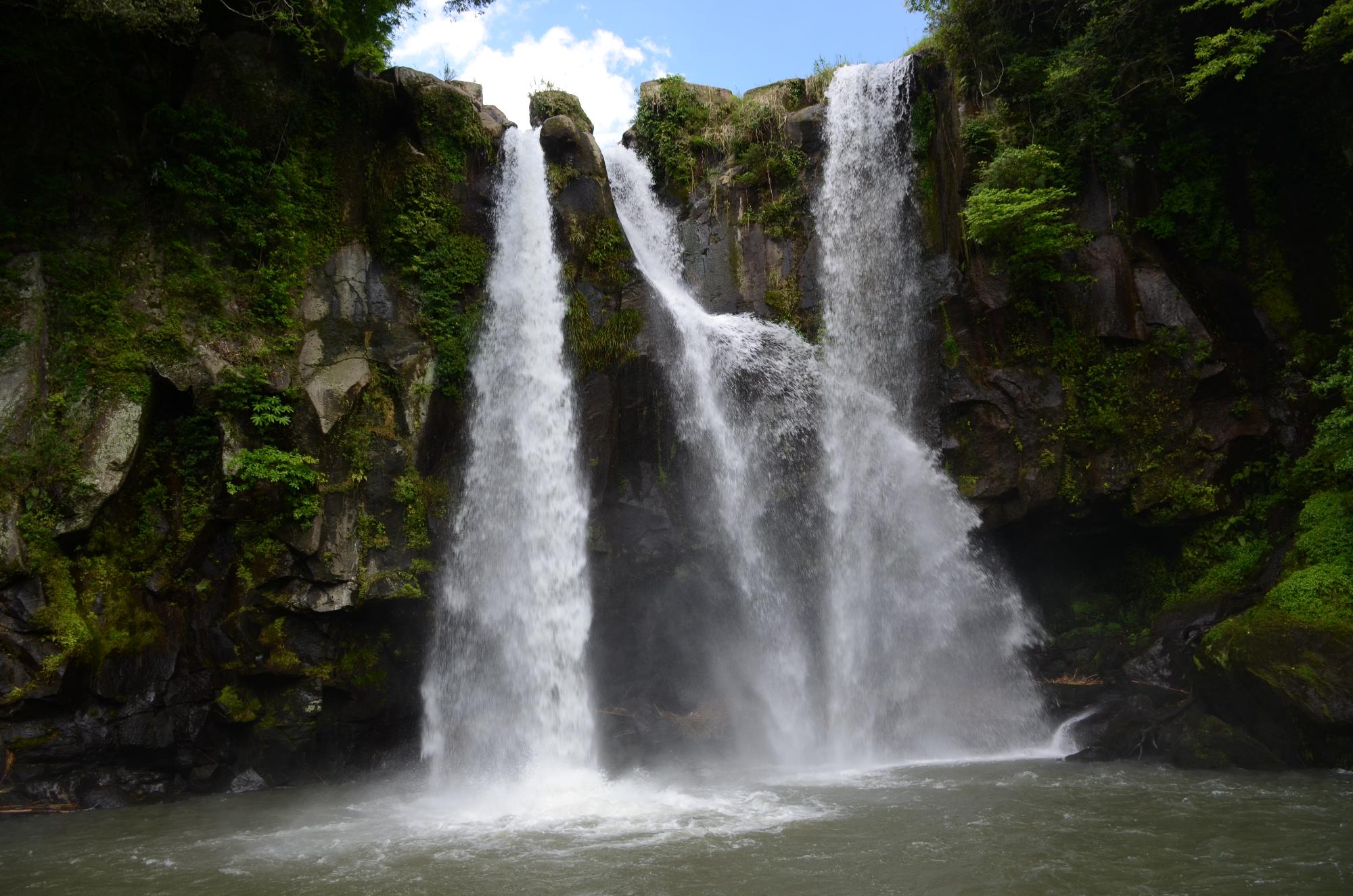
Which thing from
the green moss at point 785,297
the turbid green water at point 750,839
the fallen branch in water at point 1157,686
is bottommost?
the turbid green water at point 750,839

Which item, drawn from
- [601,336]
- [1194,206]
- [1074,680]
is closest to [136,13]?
[601,336]

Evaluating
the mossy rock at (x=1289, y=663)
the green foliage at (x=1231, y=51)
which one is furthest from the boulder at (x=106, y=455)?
the green foliage at (x=1231, y=51)

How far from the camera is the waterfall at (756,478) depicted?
A: 40.9ft

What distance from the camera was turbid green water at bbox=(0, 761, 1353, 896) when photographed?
6449 mm

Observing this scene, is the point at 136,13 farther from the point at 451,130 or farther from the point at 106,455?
the point at 106,455

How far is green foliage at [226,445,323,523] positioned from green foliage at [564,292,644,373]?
4.41m

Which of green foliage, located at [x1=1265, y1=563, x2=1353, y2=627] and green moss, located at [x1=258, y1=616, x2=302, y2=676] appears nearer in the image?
green foliage, located at [x1=1265, y1=563, x2=1353, y2=627]

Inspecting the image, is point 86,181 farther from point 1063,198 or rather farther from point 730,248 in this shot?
point 1063,198

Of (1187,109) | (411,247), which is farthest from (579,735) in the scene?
(1187,109)

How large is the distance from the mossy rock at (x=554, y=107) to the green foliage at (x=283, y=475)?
30.0ft

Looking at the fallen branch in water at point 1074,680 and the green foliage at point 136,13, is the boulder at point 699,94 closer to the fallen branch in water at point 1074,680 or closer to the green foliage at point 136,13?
the green foliage at point 136,13

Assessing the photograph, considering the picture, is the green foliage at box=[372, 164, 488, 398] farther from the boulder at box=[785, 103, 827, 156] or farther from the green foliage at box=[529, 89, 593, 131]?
the boulder at box=[785, 103, 827, 156]

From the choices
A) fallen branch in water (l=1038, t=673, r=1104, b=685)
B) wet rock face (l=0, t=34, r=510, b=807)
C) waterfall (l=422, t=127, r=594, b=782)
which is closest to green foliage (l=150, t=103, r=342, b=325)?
wet rock face (l=0, t=34, r=510, b=807)

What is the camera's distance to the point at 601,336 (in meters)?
13.1
